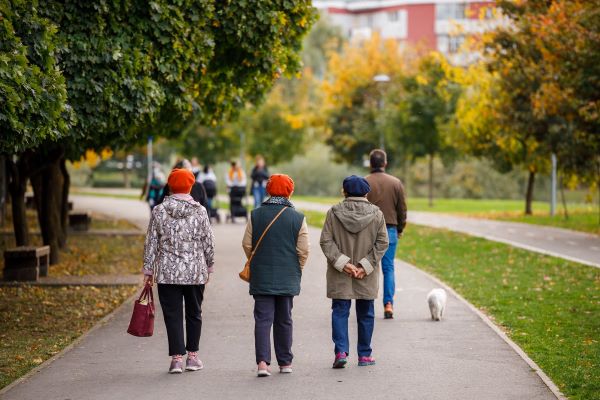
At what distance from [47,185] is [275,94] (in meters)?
40.9

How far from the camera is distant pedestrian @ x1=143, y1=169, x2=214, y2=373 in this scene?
29.5 ft

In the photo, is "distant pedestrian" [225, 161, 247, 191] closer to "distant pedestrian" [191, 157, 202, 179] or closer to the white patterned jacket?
"distant pedestrian" [191, 157, 202, 179]

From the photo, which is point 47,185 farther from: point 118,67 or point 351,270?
point 351,270

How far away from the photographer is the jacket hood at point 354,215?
9320 mm

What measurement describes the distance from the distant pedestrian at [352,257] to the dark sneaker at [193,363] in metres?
1.13

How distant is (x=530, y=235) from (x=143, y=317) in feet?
59.5

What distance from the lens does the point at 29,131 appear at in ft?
35.0

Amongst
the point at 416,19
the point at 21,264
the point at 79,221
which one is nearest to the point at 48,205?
the point at 21,264

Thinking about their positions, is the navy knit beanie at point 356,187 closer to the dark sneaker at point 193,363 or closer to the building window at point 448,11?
the dark sneaker at point 193,363

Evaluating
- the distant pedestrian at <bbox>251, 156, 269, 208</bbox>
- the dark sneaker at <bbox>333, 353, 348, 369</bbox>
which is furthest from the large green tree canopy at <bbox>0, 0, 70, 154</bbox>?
the distant pedestrian at <bbox>251, 156, 269, 208</bbox>

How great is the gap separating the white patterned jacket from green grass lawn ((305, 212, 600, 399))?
3020 mm

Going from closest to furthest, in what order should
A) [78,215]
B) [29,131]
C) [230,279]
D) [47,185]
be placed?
1. [29,131]
2. [230,279]
3. [47,185]
4. [78,215]

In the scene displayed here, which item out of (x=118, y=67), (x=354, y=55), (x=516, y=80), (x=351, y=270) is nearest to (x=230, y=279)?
(x=118, y=67)

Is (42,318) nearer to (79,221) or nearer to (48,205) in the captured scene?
(48,205)
